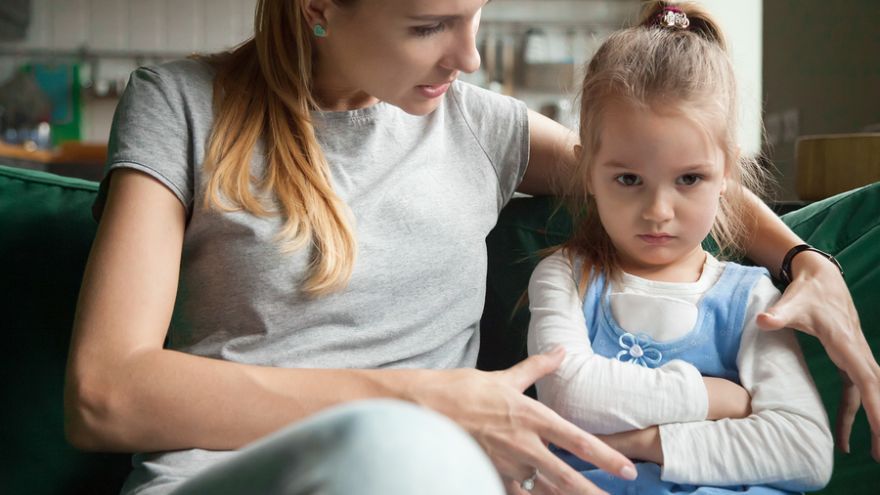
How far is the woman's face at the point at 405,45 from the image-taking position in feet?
3.63

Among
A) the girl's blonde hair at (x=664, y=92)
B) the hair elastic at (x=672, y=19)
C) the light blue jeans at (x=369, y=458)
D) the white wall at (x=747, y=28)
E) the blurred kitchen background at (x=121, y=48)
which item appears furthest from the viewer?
the blurred kitchen background at (x=121, y=48)

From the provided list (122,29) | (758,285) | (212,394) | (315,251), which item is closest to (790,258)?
(758,285)

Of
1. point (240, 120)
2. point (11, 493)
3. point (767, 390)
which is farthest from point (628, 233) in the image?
point (11, 493)

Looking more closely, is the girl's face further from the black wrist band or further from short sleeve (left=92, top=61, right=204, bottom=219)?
short sleeve (left=92, top=61, right=204, bottom=219)

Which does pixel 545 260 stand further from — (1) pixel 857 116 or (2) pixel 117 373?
(1) pixel 857 116

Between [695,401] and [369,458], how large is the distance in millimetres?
600

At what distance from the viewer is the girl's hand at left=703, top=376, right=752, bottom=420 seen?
40.6 inches

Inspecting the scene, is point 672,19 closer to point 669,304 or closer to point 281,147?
point 669,304

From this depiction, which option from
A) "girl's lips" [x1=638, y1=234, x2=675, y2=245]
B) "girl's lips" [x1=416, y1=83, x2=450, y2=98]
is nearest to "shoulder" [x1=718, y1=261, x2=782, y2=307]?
"girl's lips" [x1=638, y1=234, x2=675, y2=245]

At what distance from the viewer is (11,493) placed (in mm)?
1284

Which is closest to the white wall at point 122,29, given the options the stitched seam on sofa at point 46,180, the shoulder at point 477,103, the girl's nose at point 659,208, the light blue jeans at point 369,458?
the stitched seam on sofa at point 46,180

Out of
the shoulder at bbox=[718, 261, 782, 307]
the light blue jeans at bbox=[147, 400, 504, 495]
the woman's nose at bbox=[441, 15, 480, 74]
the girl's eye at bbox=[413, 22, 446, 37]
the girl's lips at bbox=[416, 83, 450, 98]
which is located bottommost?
the shoulder at bbox=[718, 261, 782, 307]

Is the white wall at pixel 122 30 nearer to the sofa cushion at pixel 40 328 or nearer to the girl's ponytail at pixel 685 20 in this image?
the sofa cushion at pixel 40 328

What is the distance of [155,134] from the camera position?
1.09m
